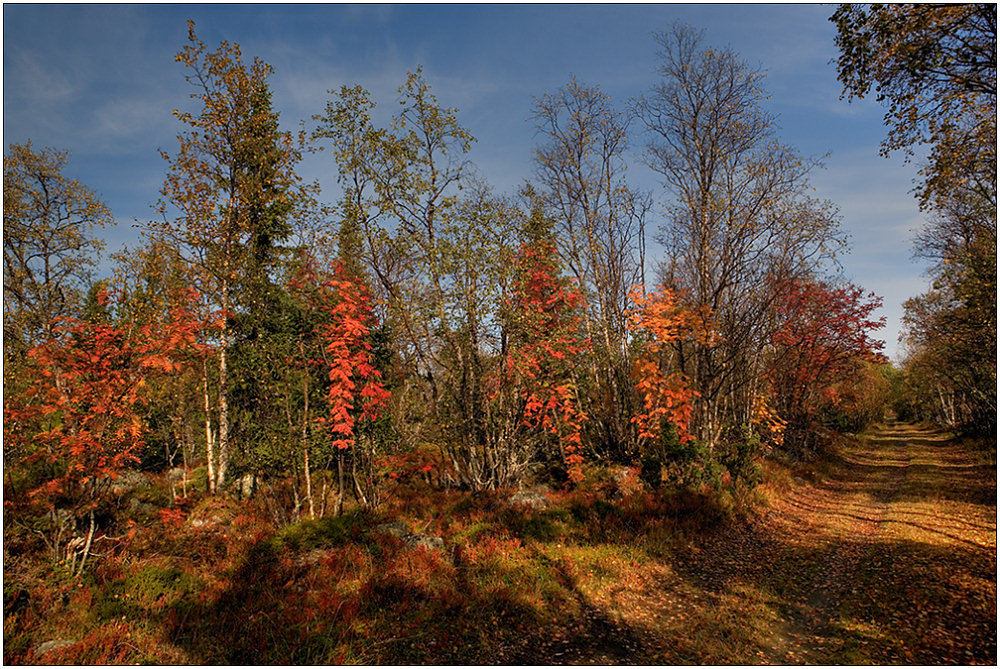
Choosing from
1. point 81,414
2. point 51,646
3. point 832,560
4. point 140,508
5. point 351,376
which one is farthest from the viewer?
point 351,376

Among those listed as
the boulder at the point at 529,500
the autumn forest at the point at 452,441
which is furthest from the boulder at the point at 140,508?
the boulder at the point at 529,500

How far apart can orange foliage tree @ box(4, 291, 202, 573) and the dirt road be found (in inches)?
307

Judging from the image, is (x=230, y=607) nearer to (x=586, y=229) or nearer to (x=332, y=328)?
(x=332, y=328)

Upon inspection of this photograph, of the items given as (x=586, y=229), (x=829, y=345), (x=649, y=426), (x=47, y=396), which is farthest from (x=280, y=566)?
(x=829, y=345)

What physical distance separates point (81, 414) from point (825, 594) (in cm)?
1250

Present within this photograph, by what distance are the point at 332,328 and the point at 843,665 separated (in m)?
10.8

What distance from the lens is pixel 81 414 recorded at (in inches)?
267

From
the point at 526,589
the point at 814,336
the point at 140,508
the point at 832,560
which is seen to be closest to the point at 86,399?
the point at 140,508

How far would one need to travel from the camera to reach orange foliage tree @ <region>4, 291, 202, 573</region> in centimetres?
648

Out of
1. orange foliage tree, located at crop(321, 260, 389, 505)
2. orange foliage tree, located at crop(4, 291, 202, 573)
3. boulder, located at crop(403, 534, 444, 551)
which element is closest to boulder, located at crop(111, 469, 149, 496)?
orange foliage tree, located at crop(4, 291, 202, 573)

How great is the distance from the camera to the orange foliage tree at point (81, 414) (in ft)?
21.3

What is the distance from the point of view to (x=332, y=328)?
10.7m

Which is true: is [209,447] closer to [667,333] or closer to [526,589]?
[526,589]

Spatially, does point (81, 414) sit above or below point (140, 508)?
above
